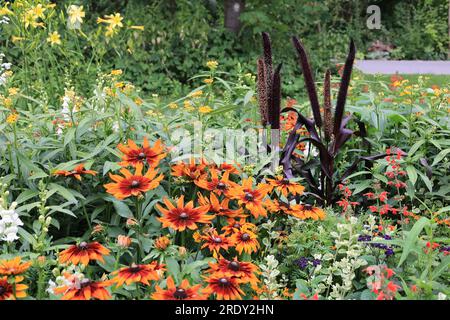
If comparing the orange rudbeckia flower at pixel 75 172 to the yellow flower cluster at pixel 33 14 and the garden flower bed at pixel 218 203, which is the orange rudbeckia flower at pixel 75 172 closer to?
the garden flower bed at pixel 218 203

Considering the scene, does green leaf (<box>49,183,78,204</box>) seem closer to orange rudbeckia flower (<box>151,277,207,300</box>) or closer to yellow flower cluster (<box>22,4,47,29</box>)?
orange rudbeckia flower (<box>151,277,207,300</box>)

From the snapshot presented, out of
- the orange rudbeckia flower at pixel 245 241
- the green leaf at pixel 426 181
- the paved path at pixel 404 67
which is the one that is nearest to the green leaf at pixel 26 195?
the orange rudbeckia flower at pixel 245 241

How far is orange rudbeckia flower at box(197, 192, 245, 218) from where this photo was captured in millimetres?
2193

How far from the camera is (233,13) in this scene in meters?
8.25

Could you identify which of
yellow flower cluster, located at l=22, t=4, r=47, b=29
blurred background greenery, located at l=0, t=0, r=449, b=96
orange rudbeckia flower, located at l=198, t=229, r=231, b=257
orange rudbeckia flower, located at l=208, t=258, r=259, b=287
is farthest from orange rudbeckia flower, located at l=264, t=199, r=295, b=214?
blurred background greenery, located at l=0, t=0, r=449, b=96

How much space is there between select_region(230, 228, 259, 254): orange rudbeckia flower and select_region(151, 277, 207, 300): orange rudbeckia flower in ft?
1.04

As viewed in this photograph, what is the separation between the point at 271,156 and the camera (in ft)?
8.45

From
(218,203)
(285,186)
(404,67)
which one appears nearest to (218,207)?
(218,203)

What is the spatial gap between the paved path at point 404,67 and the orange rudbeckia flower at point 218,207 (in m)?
6.26

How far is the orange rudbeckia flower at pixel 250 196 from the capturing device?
2.17 m
